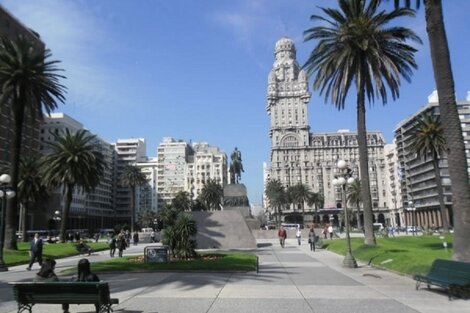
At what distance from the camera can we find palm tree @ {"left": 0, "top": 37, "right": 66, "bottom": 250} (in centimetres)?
3678

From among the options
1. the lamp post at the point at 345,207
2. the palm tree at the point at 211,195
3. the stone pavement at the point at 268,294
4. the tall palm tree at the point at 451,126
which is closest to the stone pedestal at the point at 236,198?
the lamp post at the point at 345,207

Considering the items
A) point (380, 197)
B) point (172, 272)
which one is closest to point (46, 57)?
point (172, 272)

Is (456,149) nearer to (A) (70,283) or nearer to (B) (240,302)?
(B) (240,302)

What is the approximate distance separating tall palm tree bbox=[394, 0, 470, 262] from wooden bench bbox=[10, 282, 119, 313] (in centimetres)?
1248

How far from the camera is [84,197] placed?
155500 millimetres

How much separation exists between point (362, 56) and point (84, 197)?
139m

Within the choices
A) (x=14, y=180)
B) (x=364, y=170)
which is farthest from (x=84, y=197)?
(x=364, y=170)

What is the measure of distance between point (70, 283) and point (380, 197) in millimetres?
190695

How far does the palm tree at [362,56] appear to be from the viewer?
30.3 meters

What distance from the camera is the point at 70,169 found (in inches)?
2160

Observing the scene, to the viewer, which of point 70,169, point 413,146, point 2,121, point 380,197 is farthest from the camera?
point 380,197

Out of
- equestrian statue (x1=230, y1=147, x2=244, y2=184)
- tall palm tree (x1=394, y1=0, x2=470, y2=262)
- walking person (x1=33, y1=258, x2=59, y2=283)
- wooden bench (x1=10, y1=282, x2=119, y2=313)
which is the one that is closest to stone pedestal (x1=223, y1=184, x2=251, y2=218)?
equestrian statue (x1=230, y1=147, x2=244, y2=184)

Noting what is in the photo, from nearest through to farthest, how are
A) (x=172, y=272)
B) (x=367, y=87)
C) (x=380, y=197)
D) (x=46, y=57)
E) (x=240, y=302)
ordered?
1. (x=240, y=302)
2. (x=172, y=272)
3. (x=367, y=87)
4. (x=46, y=57)
5. (x=380, y=197)

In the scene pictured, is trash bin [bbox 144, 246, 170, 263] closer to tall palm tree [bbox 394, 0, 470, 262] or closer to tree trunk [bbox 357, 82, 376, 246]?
tall palm tree [bbox 394, 0, 470, 262]
